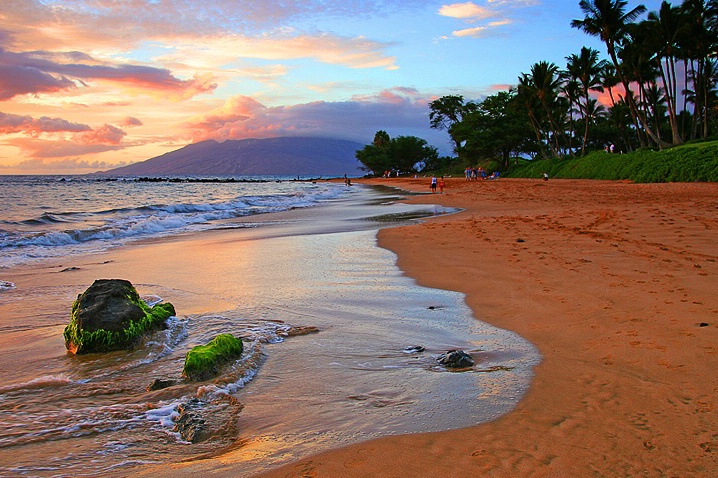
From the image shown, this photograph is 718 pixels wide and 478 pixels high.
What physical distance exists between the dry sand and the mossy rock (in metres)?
1.40

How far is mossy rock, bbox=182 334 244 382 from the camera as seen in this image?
12.9 ft

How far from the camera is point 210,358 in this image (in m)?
4.02

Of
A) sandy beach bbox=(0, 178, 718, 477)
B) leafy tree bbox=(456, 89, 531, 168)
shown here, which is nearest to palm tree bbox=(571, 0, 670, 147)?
leafy tree bbox=(456, 89, 531, 168)

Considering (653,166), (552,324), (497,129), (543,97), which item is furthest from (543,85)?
(552,324)

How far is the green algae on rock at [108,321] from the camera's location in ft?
15.4

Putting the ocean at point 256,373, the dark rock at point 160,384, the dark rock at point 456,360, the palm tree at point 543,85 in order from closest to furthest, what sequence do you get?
the ocean at point 256,373, the dark rock at point 160,384, the dark rock at point 456,360, the palm tree at point 543,85

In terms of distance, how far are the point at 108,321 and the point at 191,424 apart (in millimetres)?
2134

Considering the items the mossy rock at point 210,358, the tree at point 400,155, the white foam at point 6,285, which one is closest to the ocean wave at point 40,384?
the mossy rock at point 210,358

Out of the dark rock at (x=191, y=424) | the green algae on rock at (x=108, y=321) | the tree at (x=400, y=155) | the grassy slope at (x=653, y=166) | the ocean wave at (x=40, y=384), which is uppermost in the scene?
the tree at (x=400, y=155)

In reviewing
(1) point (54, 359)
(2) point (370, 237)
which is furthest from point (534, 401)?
(2) point (370, 237)

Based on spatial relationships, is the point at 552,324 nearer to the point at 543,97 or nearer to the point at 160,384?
the point at 160,384

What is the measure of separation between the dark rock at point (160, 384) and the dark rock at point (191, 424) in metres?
0.43

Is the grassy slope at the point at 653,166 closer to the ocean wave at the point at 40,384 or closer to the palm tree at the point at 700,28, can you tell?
the palm tree at the point at 700,28

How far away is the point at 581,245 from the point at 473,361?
20.0 feet
